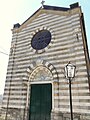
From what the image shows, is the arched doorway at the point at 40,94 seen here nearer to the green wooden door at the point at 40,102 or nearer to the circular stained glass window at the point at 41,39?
the green wooden door at the point at 40,102

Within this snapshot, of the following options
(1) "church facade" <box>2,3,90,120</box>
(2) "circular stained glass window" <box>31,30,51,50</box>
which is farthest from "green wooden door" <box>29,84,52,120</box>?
(2) "circular stained glass window" <box>31,30,51,50</box>

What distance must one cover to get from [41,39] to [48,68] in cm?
277

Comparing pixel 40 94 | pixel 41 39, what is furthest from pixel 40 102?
pixel 41 39

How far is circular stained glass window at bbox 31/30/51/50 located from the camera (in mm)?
11841

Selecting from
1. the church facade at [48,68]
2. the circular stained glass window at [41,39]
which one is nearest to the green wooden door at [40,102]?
the church facade at [48,68]

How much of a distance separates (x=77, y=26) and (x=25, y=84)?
18.8 feet

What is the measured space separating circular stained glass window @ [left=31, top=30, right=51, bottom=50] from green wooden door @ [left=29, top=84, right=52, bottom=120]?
3146mm

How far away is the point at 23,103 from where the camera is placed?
35.9 ft

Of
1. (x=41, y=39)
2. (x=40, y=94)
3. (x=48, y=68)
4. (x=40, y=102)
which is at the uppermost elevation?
(x=41, y=39)

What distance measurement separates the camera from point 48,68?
10820mm

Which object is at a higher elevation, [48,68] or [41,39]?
[41,39]

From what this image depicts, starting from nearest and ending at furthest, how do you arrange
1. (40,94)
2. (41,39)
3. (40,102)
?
(40,102)
(40,94)
(41,39)

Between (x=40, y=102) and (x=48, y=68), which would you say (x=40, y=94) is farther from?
(x=48, y=68)

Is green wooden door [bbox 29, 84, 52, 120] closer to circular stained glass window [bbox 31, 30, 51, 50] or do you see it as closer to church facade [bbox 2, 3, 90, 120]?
church facade [bbox 2, 3, 90, 120]
